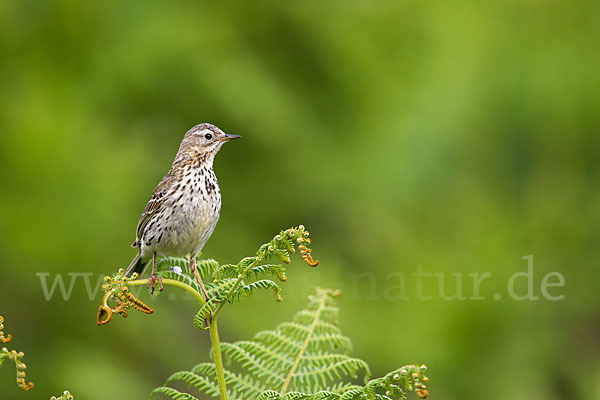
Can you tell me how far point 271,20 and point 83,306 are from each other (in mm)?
2550

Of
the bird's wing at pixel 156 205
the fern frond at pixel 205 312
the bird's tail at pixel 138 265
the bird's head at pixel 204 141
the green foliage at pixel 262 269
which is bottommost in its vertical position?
the fern frond at pixel 205 312

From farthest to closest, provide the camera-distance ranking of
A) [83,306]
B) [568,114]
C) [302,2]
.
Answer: [568,114], [302,2], [83,306]

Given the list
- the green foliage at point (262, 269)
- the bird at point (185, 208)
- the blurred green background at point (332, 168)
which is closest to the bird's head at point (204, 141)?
the bird at point (185, 208)

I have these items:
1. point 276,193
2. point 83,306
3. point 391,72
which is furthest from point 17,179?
point 391,72

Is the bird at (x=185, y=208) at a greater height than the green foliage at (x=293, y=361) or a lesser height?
greater

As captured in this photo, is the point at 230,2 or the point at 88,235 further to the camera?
the point at 230,2

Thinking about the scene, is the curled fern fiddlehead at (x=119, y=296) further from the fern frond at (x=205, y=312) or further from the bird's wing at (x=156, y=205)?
the bird's wing at (x=156, y=205)

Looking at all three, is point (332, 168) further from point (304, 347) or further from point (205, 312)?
point (205, 312)

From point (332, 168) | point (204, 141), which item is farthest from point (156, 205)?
point (332, 168)

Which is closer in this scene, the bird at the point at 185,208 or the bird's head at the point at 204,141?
the bird at the point at 185,208

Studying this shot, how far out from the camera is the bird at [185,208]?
9.62 feet

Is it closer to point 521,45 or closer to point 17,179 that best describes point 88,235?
point 17,179

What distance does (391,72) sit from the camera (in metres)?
5.96

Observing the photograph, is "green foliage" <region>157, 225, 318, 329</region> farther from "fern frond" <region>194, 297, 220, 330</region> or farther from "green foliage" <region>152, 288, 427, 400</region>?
"green foliage" <region>152, 288, 427, 400</region>
